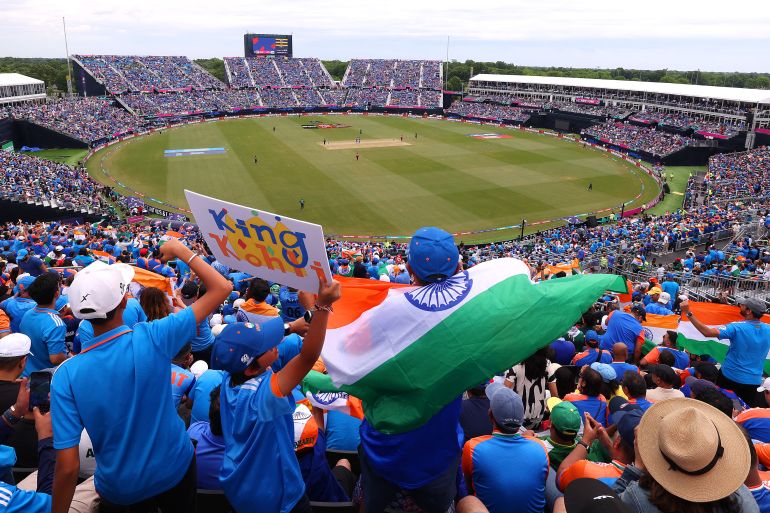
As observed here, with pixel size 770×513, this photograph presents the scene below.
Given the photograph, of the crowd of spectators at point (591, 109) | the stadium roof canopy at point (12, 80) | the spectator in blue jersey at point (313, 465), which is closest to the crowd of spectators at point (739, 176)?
the crowd of spectators at point (591, 109)

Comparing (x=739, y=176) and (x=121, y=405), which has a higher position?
(x=121, y=405)

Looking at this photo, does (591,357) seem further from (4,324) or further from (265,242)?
(4,324)

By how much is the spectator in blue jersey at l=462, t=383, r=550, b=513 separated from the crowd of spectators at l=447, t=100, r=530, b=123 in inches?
3072

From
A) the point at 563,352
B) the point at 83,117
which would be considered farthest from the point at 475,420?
the point at 83,117

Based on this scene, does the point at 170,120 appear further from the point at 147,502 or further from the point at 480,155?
the point at 147,502

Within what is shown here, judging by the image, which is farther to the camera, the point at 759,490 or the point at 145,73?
the point at 145,73

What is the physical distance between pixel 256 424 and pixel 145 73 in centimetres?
9720

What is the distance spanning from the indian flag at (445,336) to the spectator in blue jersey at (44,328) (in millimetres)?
4588

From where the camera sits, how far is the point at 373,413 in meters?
3.40

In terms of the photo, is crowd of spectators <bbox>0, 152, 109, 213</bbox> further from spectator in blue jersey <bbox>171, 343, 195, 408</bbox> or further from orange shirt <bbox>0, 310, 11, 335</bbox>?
spectator in blue jersey <bbox>171, 343, 195, 408</bbox>

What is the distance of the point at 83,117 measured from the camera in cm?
6216

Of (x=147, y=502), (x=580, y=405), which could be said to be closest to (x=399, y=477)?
(x=147, y=502)

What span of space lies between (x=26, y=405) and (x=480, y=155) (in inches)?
2073

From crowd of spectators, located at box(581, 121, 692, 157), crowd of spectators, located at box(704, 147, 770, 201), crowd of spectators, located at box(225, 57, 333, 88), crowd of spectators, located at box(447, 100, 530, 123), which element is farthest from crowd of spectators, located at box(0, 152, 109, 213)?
crowd of spectators, located at box(447, 100, 530, 123)
